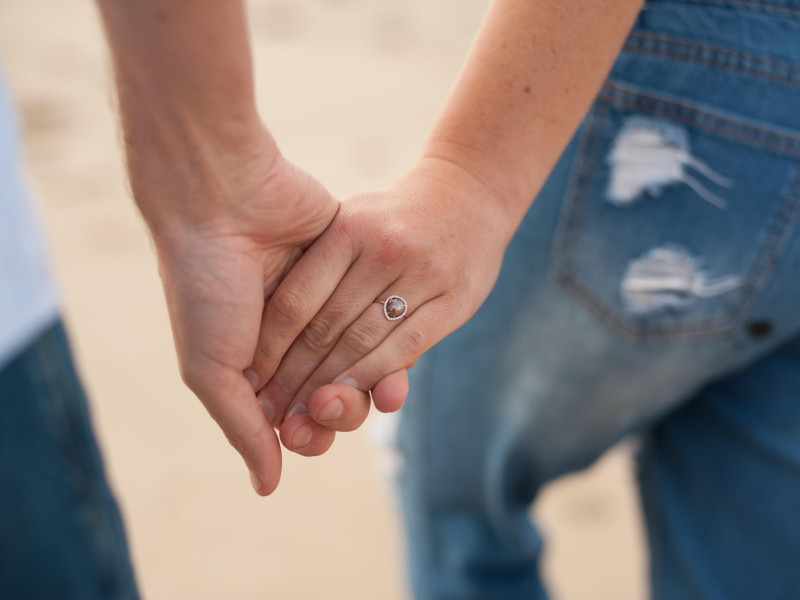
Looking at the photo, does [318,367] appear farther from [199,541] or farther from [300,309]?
[199,541]

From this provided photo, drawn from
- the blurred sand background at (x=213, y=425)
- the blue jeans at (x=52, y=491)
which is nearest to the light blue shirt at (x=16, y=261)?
the blue jeans at (x=52, y=491)

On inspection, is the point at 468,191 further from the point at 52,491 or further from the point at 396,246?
the point at 52,491

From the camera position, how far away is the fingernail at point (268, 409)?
890 mm

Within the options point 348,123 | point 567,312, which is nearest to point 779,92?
point 567,312

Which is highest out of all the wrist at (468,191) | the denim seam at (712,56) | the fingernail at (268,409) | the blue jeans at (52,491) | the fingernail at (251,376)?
the denim seam at (712,56)

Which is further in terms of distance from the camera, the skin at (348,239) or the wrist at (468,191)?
the wrist at (468,191)

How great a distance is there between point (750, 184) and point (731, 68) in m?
0.15

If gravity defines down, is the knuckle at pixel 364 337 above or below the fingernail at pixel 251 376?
above

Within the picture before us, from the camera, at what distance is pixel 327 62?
181 inches

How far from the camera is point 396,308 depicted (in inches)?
34.2

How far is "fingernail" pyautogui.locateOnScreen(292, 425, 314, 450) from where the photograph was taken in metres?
0.84

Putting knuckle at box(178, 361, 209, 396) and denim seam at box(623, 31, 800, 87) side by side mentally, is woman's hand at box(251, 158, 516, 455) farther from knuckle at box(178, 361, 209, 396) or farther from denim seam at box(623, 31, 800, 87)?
denim seam at box(623, 31, 800, 87)

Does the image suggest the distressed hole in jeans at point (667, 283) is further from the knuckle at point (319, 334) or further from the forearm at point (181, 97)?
the forearm at point (181, 97)

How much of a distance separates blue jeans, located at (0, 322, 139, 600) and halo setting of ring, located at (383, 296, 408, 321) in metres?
0.60
